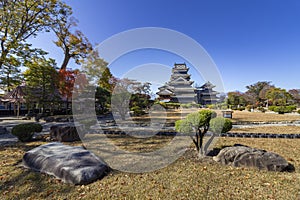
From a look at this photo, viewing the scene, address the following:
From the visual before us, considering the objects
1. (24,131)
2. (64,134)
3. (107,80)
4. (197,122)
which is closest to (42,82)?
(107,80)

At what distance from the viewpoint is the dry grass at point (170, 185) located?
7.78 feet

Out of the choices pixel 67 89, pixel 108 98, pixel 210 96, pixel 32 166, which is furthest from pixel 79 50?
pixel 210 96

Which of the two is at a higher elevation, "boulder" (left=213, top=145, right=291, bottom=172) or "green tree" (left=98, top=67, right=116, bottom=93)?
"green tree" (left=98, top=67, right=116, bottom=93)

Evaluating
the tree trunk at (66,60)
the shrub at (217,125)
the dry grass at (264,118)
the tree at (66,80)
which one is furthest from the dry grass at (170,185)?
the tree trunk at (66,60)

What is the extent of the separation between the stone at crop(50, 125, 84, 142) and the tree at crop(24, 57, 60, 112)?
8861mm

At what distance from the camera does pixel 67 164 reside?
2951 mm

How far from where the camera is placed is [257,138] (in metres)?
6.13

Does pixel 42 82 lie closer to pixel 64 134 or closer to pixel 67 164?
pixel 64 134

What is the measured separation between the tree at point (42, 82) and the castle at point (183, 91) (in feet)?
62.6

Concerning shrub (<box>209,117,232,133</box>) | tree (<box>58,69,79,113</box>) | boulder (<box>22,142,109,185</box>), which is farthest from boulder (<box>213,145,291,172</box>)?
tree (<box>58,69,79,113</box>)

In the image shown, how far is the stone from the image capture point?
5.80 metres

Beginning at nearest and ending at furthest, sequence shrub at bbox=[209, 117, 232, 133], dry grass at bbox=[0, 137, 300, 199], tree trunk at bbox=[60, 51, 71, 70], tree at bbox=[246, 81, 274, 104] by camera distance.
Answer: dry grass at bbox=[0, 137, 300, 199]
shrub at bbox=[209, 117, 232, 133]
tree trunk at bbox=[60, 51, 71, 70]
tree at bbox=[246, 81, 274, 104]

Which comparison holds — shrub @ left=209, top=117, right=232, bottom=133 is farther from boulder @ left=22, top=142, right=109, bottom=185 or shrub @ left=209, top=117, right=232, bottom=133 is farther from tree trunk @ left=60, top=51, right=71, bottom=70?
tree trunk @ left=60, top=51, right=71, bottom=70

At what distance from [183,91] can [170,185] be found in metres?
31.7
